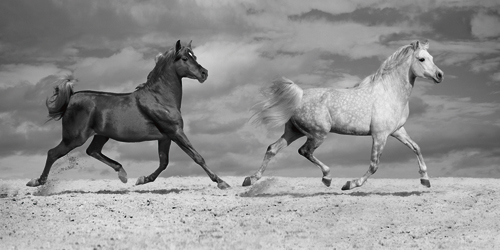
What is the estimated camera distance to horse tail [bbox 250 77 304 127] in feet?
30.7

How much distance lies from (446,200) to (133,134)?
4566mm

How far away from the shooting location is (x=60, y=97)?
953 centimetres

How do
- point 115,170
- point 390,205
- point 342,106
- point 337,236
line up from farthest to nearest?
point 115,170 → point 342,106 → point 390,205 → point 337,236

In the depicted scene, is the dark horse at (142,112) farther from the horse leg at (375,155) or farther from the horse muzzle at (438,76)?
the horse muzzle at (438,76)

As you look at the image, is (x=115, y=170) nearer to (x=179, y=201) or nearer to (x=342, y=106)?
(x=179, y=201)

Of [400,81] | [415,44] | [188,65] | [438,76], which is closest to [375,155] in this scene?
[400,81]

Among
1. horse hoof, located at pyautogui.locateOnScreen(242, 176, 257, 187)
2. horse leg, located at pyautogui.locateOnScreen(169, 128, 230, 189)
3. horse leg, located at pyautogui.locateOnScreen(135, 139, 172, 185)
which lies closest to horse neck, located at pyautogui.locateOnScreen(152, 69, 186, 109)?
horse leg, located at pyautogui.locateOnScreen(169, 128, 230, 189)

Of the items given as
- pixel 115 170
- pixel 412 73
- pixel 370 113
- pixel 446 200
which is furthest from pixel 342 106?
pixel 115 170

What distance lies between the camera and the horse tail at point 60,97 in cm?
954

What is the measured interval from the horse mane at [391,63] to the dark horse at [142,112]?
8.64 ft

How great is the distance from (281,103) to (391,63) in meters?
1.85

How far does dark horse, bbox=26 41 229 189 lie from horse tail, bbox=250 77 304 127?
109 centimetres

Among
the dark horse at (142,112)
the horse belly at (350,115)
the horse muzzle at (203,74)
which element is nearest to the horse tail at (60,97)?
the dark horse at (142,112)

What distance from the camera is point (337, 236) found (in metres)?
6.63
